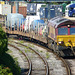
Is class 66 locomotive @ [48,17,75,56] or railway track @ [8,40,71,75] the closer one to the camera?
railway track @ [8,40,71,75]

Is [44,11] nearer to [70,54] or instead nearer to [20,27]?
[20,27]

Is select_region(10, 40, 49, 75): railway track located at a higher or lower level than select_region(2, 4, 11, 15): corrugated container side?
lower

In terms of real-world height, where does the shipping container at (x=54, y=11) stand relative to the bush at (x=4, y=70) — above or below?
below

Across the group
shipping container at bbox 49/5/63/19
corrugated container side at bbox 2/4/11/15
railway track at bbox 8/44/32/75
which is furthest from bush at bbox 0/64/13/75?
corrugated container side at bbox 2/4/11/15

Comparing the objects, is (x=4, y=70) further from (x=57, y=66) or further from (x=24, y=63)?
(x=24, y=63)

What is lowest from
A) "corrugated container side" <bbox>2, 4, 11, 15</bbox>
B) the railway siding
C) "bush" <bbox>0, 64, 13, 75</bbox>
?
the railway siding

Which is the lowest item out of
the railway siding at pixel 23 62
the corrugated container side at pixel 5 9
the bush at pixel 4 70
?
the railway siding at pixel 23 62

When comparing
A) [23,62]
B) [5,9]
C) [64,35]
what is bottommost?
[23,62]

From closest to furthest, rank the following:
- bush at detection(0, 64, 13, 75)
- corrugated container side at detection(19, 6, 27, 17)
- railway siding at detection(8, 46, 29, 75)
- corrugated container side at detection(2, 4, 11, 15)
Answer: bush at detection(0, 64, 13, 75)
railway siding at detection(8, 46, 29, 75)
corrugated container side at detection(2, 4, 11, 15)
corrugated container side at detection(19, 6, 27, 17)

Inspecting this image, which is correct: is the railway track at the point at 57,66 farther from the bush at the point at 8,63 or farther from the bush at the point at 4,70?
the bush at the point at 4,70

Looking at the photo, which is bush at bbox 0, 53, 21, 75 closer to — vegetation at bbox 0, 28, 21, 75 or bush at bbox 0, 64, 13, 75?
vegetation at bbox 0, 28, 21, 75

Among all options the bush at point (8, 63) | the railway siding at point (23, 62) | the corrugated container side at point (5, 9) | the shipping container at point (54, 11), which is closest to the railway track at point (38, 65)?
the railway siding at point (23, 62)

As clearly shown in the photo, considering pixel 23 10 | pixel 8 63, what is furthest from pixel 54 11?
pixel 8 63

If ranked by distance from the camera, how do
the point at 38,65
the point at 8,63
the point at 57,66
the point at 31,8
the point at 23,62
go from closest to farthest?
the point at 8,63 < the point at 57,66 < the point at 38,65 < the point at 23,62 < the point at 31,8
